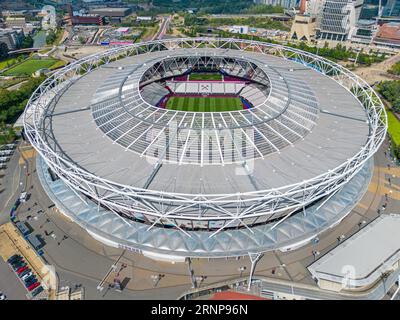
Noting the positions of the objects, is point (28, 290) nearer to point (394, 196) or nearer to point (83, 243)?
point (83, 243)

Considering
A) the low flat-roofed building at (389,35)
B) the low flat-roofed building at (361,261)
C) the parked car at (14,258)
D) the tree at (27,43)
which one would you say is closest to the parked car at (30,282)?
the parked car at (14,258)

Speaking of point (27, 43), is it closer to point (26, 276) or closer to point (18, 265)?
point (18, 265)

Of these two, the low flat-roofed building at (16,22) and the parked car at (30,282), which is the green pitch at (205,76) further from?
the low flat-roofed building at (16,22)

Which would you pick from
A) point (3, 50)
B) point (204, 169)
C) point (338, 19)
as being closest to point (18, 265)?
point (204, 169)

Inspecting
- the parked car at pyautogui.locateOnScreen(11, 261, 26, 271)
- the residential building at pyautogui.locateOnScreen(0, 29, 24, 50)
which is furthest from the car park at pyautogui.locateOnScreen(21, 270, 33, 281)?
the residential building at pyautogui.locateOnScreen(0, 29, 24, 50)
